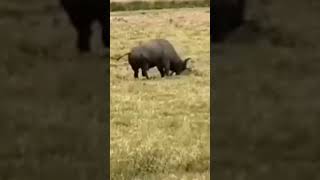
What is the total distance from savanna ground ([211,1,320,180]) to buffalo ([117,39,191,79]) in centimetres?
63

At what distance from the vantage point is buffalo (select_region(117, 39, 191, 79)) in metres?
4.88

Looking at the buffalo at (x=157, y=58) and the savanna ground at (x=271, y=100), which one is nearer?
the savanna ground at (x=271, y=100)

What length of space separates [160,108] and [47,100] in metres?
0.54

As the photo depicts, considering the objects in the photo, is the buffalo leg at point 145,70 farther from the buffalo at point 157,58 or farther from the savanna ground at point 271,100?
the savanna ground at point 271,100

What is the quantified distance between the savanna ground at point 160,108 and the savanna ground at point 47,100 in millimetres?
178

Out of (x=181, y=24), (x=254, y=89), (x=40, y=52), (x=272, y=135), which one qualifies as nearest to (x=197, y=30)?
(x=181, y=24)

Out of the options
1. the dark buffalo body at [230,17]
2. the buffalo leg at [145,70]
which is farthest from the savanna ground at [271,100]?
the buffalo leg at [145,70]

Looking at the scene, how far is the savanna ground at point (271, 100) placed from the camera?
2.43 meters

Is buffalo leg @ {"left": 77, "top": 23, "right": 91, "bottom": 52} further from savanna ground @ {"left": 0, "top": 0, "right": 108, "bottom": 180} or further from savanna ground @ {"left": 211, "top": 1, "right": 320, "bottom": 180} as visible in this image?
savanna ground @ {"left": 211, "top": 1, "right": 320, "bottom": 180}

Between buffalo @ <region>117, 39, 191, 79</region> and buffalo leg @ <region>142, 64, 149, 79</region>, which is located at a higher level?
buffalo @ <region>117, 39, 191, 79</region>

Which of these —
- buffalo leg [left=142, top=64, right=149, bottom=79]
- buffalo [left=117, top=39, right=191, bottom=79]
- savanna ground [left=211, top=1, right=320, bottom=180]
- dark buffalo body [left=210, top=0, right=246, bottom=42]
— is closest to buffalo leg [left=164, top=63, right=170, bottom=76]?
buffalo [left=117, top=39, right=191, bottom=79]

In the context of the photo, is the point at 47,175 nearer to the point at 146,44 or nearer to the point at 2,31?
the point at 2,31

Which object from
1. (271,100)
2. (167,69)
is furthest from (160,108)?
(167,69)

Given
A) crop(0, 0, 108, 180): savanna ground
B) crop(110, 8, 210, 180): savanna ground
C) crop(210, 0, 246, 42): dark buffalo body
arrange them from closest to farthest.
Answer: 1. crop(0, 0, 108, 180): savanna ground
2. crop(110, 8, 210, 180): savanna ground
3. crop(210, 0, 246, 42): dark buffalo body
